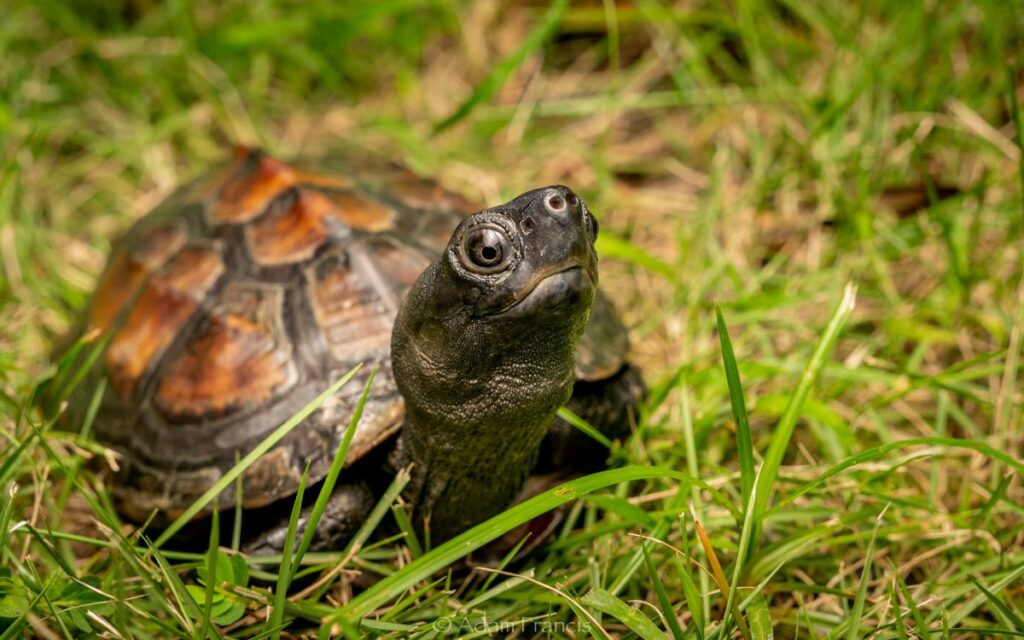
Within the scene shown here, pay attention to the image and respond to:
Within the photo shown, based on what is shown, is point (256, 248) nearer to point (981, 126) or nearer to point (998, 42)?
point (981, 126)

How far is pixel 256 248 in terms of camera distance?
2.41m

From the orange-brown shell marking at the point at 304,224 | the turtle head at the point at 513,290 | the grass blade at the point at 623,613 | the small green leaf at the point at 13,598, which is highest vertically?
the turtle head at the point at 513,290

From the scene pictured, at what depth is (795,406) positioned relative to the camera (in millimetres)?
1926

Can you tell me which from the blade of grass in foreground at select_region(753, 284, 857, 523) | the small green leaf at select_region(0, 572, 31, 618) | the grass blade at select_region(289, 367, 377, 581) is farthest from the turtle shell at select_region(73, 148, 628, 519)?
the blade of grass in foreground at select_region(753, 284, 857, 523)

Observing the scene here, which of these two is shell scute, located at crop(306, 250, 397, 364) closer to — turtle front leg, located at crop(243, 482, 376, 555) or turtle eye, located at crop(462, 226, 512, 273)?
turtle front leg, located at crop(243, 482, 376, 555)

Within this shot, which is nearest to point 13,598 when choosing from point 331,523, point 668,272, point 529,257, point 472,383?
point 331,523

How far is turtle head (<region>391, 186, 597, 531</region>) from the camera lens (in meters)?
1.56

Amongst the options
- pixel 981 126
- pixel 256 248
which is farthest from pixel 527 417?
pixel 981 126

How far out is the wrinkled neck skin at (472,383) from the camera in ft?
5.35

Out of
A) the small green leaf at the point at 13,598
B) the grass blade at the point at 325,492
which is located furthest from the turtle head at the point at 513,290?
the small green leaf at the point at 13,598

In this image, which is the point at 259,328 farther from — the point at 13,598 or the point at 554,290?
the point at 554,290

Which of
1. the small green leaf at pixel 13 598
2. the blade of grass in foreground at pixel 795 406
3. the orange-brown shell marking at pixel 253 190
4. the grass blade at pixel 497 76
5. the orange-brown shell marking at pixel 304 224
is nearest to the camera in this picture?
the small green leaf at pixel 13 598

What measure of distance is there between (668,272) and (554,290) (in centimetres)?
149

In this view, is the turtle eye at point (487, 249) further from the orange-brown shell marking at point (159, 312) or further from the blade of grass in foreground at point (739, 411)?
the orange-brown shell marking at point (159, 312)
